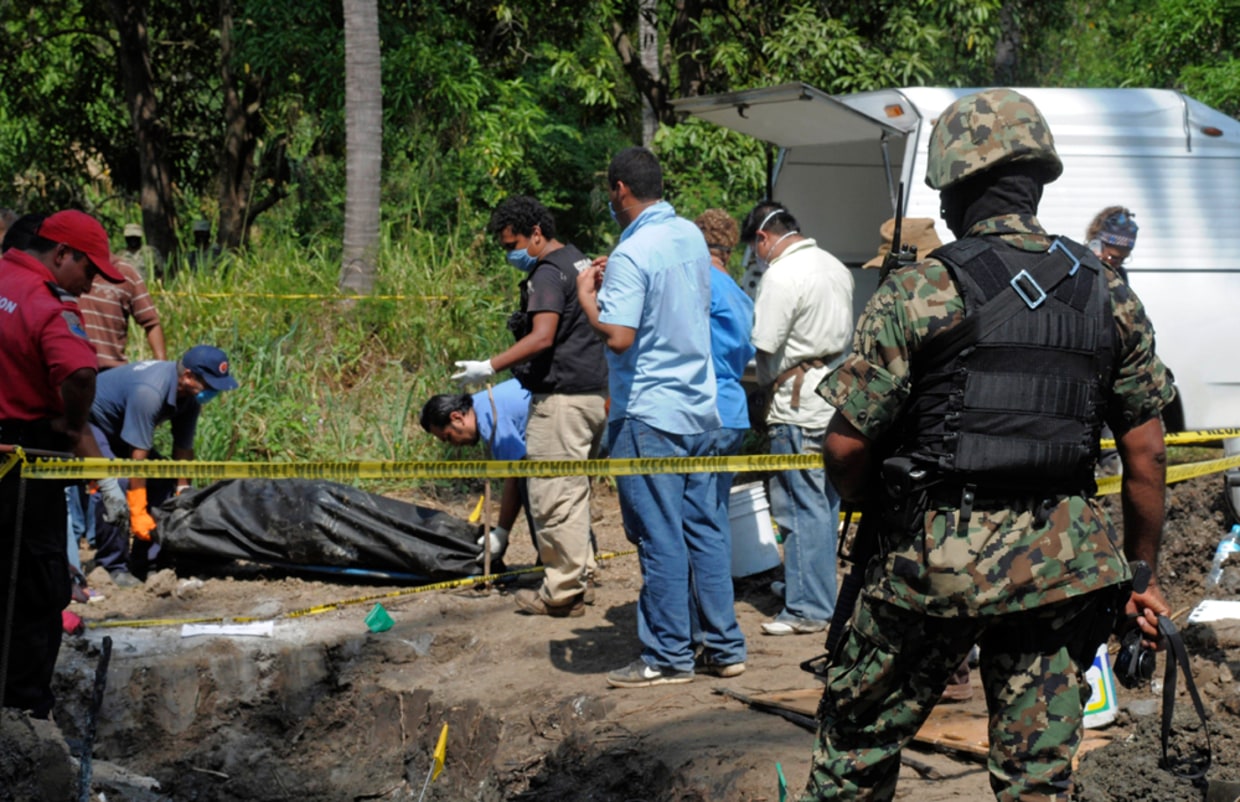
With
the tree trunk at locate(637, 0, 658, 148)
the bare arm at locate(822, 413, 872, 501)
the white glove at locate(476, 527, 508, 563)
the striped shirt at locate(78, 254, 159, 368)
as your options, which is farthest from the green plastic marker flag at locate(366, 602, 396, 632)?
the tree trunk at locate(637, 0, 658, 148)

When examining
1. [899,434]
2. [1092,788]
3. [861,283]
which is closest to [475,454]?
[861,283]

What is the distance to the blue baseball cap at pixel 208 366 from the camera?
6934 mm

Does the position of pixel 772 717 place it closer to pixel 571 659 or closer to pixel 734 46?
pixel 571 659

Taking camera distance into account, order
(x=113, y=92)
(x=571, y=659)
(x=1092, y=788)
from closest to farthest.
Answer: (x=1092, y=788)
(x=571, y=659)
(x=113, y=92)

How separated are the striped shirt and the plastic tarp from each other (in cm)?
95

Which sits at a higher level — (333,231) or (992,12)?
(992,12)

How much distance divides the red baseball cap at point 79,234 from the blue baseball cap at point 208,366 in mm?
2167

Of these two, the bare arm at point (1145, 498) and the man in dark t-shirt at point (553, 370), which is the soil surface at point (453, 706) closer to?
the man in dark t-shirt at point (553, 370)

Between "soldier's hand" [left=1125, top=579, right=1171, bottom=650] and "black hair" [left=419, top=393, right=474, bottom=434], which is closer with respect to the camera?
"soldier's hand" [left=1125, top=579, right=1171, bottom=650]

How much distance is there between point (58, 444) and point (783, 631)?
322cm

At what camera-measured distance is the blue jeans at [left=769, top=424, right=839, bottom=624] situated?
604 cm

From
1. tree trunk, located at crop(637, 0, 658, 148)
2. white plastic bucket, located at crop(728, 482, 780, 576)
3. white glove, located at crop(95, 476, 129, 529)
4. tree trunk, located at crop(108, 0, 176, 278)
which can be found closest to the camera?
white glove, located at crop(95, 476, 129, 529)

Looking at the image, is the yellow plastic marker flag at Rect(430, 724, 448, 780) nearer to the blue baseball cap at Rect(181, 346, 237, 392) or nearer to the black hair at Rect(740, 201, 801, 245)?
the blue baseball cap at Rect(181, 346, 237, 392)

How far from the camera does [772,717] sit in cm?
493
